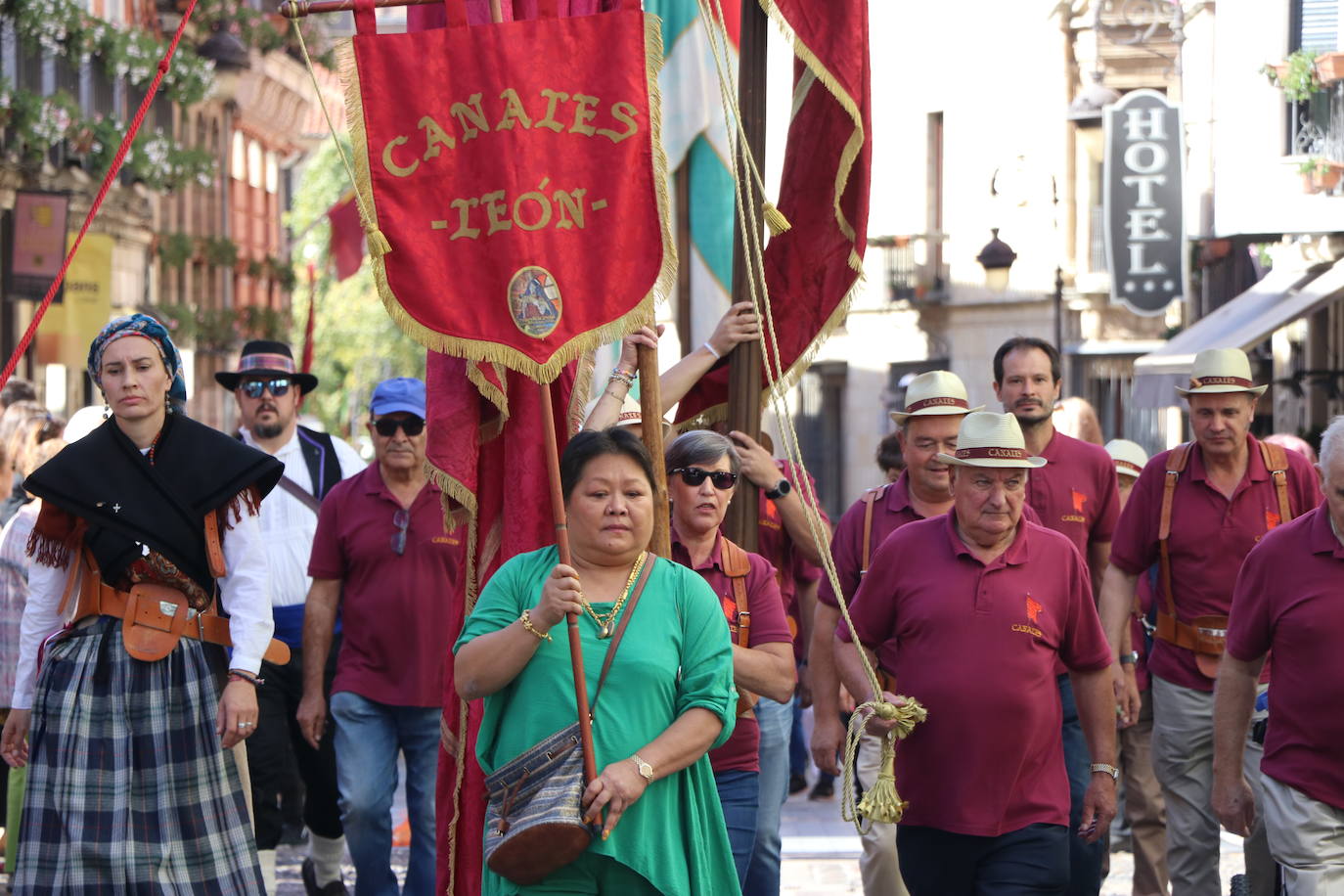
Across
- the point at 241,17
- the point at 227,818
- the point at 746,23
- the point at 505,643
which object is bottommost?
the point at 227,818

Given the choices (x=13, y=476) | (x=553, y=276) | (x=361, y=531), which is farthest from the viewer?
(x=13, y=476)

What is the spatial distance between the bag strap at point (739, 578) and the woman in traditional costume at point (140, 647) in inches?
56.5

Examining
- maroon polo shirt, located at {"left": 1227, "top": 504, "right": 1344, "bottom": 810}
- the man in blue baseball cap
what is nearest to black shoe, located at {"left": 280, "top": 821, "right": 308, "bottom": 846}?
the man in blue baseball cap

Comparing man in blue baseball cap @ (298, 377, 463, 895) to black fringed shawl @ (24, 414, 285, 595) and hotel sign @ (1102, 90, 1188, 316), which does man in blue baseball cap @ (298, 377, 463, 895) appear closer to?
black fringed shawl @ (24, 414, 285, 595)

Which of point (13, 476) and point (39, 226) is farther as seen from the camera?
point (39, 226)

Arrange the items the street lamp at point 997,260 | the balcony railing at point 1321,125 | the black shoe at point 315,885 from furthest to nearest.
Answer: the street lamp at point 997,260 → the balcony railing at point 1321,125 → the black shoe at point 315,885

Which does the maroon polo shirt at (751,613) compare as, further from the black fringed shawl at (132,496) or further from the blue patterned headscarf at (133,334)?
the blue patterned headscarf at (133,334)

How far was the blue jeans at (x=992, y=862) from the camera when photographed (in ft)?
20.7

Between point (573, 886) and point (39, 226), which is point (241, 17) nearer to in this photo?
point (39, 226)

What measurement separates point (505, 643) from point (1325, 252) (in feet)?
57.0

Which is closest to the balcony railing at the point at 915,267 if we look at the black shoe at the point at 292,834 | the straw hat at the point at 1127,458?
the straw hat at the point at 1127,458

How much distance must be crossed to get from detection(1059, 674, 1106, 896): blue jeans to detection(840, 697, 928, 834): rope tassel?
113 centimetres

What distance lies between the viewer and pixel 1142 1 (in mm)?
37312

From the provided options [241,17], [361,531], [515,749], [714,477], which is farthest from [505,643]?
[241,17]
